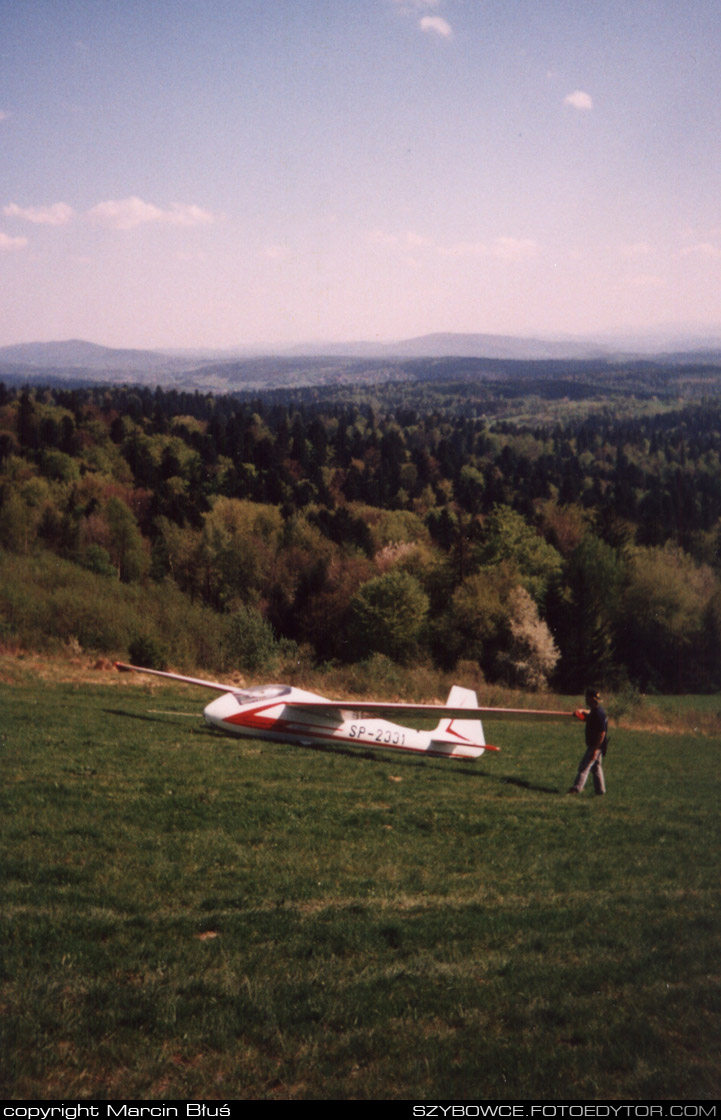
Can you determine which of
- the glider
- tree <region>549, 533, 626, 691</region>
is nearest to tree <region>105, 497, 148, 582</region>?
tree <region>549, 533, 626, 691</region>

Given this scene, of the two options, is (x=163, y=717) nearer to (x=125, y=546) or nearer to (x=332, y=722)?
(x=332, y=722)

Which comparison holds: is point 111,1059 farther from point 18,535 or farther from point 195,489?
point 195,489

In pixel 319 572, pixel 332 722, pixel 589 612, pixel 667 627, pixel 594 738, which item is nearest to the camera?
pixel 594 738

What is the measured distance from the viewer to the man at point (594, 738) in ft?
52.7

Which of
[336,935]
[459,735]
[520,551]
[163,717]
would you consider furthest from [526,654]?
[336,935]

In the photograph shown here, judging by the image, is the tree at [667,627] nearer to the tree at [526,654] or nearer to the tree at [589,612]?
the tree at [589,612]

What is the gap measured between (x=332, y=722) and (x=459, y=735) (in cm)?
389

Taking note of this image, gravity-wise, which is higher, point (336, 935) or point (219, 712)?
point (336, 935)

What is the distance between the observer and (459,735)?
2080cm

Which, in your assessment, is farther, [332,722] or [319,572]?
[319,572]

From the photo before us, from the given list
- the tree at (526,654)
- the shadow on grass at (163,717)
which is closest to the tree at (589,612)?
the tree at (526,654)

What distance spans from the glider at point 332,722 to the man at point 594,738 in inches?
93.5

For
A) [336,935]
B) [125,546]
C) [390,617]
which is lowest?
[390,617]

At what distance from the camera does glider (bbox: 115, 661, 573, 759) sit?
19.3 meters
